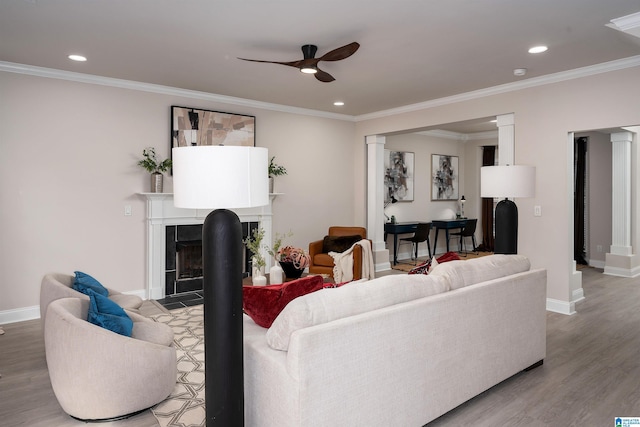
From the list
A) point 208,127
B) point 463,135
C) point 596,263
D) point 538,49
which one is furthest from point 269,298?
point 463,135

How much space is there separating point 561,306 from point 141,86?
5.41 metres

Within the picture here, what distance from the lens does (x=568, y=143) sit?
14.9ft

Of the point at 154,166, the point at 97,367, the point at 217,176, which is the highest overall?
the point at 154,166

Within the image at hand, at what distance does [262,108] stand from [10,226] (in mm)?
3321

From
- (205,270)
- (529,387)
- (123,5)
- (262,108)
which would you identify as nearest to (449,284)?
(529,387)

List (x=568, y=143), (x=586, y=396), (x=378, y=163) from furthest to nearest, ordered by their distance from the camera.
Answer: (x=378, y=163) < (x=568, y=143) < (x=586, y=396)

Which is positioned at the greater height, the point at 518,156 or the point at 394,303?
the point at 518,156

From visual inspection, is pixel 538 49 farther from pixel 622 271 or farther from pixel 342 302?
pixel 622 271

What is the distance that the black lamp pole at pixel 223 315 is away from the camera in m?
1.70

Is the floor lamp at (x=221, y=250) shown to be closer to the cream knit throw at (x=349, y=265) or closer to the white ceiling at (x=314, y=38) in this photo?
the white ceiling at (x=314, y=38)

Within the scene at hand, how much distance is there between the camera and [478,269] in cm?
272

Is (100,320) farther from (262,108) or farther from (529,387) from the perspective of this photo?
(262,108)

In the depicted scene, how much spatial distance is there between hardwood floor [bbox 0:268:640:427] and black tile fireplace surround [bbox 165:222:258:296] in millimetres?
1446

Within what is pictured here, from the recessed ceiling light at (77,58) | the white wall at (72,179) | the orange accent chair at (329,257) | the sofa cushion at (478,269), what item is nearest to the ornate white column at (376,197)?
the orange accent chair at (329,257)
